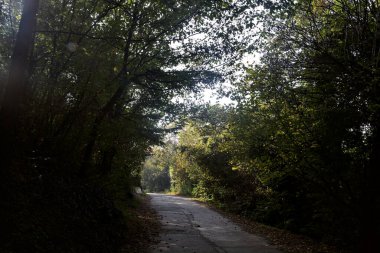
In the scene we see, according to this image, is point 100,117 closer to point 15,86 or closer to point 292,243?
point 15,86

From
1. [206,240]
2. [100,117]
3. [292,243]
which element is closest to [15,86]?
[100,117]

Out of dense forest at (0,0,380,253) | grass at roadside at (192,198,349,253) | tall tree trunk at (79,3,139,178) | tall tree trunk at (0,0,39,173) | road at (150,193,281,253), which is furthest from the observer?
grass at roadside at (192,198,349,253)

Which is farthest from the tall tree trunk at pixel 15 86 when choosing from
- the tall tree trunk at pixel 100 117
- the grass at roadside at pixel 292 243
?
the grass at roadside at pixel 292 243

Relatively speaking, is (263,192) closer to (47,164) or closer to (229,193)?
(229,193)

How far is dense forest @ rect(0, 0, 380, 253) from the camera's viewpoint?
6793mm

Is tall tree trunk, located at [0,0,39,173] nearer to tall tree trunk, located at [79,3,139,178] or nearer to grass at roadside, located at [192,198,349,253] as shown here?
tall tree trunk, located at [79,3,139,178]

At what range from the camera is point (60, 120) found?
8758 mm

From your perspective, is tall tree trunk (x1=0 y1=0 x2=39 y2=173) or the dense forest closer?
tall tree trunk (x1=0 y1=0 x2=39 y2=173)

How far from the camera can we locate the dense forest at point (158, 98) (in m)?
6.79

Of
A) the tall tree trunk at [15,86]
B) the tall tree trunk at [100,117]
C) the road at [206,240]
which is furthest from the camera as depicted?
the road at [206,240]

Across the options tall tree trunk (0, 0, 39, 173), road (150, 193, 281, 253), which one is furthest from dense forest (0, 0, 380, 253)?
road (150, 193, 281, 253)

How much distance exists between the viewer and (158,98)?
13.6 metres

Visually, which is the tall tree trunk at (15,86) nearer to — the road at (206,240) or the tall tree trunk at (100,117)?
the tall tree trunk at (100,117)

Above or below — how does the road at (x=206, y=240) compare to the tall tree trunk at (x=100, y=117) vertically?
below
